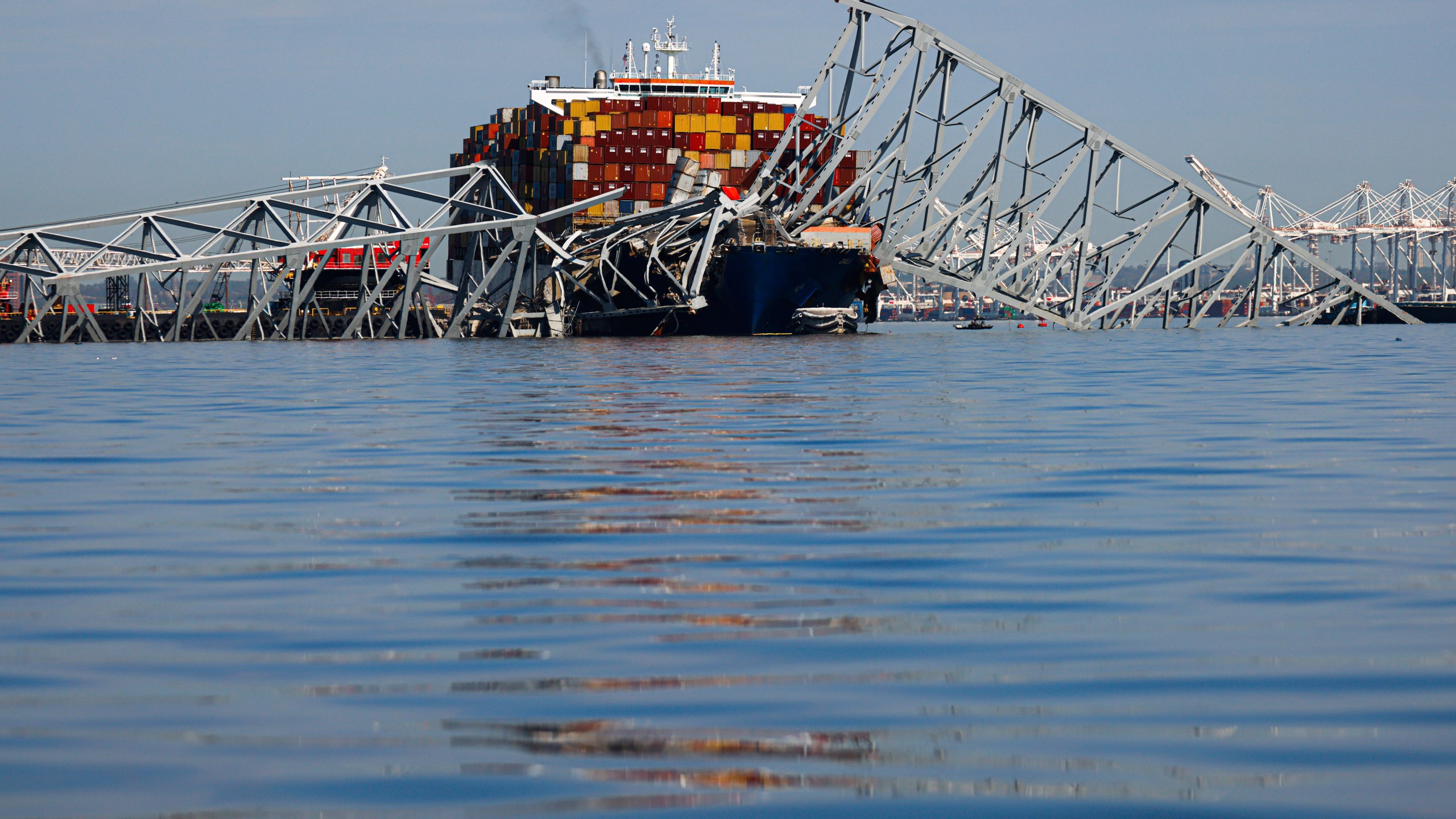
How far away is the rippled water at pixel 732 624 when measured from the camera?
5.73 m

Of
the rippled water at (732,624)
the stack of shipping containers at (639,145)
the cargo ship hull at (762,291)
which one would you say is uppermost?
the stack of shipping containers at (639,145)

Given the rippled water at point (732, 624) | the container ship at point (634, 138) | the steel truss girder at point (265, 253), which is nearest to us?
the rippled water at point (732, 624)

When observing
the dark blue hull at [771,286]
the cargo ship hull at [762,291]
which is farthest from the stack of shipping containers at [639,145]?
the dark blue hull at [771,286]

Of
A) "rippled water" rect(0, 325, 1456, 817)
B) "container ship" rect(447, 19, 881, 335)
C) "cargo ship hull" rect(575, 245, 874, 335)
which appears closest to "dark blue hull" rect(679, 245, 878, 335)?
"cargo ship hull" rect(575, 245, 874, 335)

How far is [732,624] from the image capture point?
8.46 m

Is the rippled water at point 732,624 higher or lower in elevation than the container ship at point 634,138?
lower

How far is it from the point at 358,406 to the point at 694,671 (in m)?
22.3

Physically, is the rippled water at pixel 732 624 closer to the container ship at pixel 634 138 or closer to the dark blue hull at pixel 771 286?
the dark blue hull at pixel 771 286

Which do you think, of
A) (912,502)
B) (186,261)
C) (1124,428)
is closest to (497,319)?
(186,261)

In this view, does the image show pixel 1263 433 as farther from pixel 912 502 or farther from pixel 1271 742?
pixel 1271 742

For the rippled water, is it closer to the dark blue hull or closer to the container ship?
the dark blue hull

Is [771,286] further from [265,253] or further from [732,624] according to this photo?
[732,624]

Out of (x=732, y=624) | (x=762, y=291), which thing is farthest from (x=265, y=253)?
(x=732, y=624)

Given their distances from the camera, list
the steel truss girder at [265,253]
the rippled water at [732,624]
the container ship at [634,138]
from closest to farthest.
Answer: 1. the rippled water at [732,624]
2. the steel truss girder at [265,253]
3. the container ship at [634,138]
